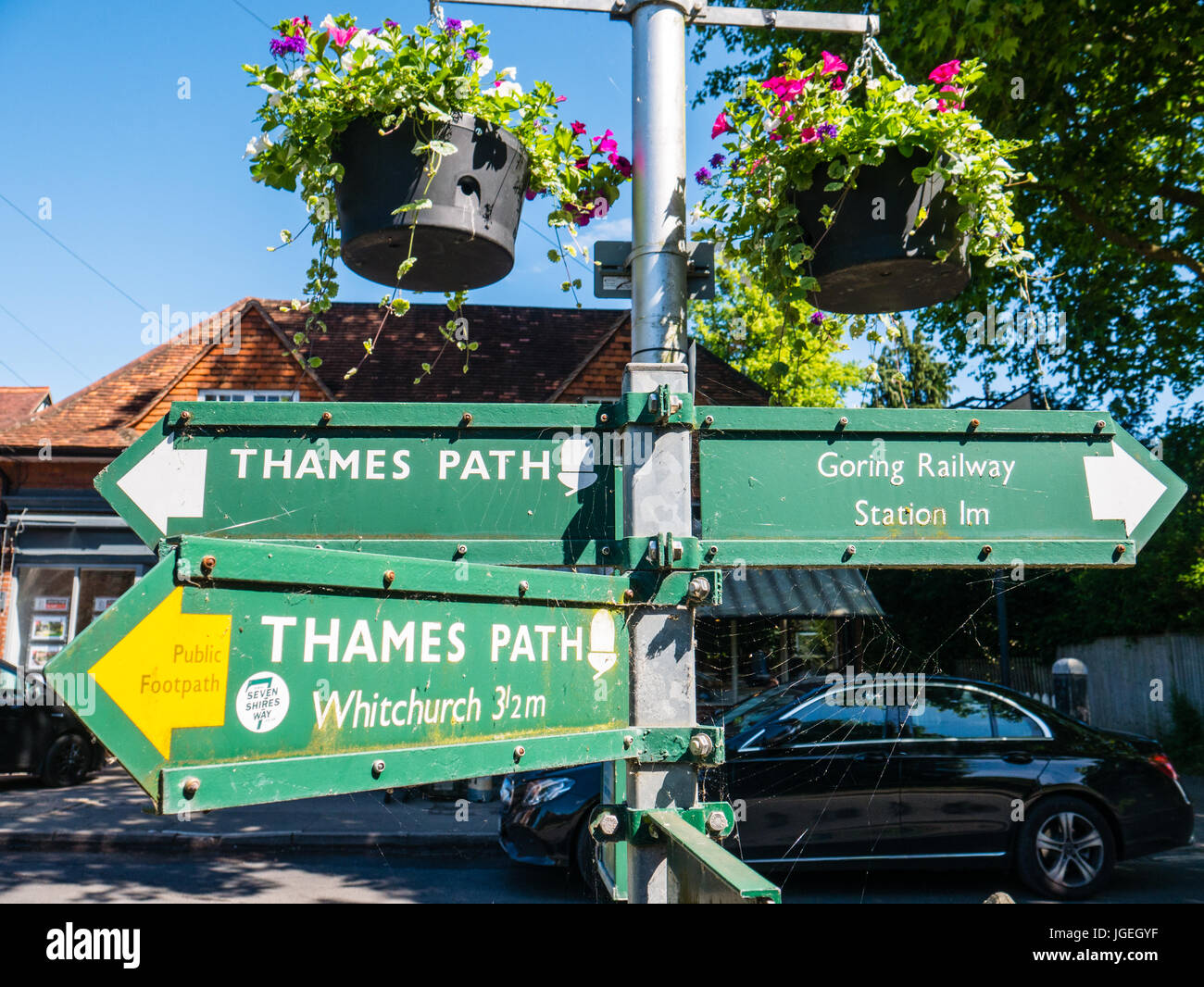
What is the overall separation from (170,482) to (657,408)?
3.62 feet

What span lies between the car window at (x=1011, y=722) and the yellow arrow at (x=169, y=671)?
7.16 m

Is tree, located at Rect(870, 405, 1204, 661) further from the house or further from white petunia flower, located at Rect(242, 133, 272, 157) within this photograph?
white petunia flower, located at Rect(242, 133, 272, 157)

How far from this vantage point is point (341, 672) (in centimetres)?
148

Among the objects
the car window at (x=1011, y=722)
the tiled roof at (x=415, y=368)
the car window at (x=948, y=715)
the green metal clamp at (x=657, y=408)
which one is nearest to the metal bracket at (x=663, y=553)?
the green metal clamp at (x=657, y=408)

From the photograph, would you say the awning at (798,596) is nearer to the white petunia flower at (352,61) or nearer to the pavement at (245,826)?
the pavement at (245,826)

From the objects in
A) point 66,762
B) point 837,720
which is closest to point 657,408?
point 837,720

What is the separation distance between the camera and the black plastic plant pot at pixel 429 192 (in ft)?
7.43

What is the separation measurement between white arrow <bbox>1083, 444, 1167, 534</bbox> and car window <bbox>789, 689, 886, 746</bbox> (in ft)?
17.0

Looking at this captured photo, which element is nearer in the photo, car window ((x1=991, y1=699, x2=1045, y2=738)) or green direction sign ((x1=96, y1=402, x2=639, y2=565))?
green direction sign ((x1=96, y1=402, x2=639, y2=565))

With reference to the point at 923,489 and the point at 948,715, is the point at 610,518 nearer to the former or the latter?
the point at 923,489

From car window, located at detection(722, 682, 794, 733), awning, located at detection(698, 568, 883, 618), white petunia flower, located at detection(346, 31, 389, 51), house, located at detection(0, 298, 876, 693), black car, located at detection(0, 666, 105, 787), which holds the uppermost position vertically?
house, located at detection(0, 298, 876, 693)

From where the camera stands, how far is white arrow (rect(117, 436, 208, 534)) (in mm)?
2033

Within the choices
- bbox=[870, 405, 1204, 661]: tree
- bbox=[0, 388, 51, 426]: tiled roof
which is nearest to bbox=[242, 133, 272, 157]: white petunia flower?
bbox=[870, 405, 1204, 661]: tree
